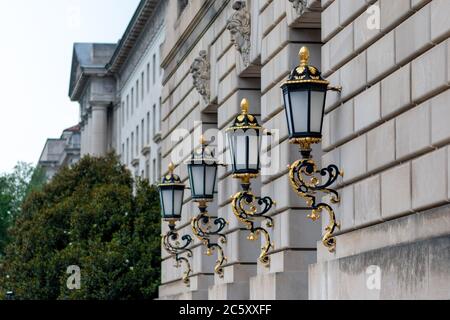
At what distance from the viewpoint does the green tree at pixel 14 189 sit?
104m

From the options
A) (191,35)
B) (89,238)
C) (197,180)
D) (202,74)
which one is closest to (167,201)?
(202,74)

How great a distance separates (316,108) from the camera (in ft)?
59.1

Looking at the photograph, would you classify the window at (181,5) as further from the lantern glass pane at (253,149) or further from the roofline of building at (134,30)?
the roofline of building at (134,30)

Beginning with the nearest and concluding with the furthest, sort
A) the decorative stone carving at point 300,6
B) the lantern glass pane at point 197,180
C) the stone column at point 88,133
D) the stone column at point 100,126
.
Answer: the decorative stone carving at point 300,6, the lantern glass pane at point 197,180, the stone column at point 100,126, the stone column at point 88,133

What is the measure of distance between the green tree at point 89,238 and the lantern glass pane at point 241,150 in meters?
29.8

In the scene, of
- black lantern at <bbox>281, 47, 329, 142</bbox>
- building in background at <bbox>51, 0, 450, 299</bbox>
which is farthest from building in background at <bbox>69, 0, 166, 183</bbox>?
black lantern at <bbox>281, 47, 329, 142</bbox>

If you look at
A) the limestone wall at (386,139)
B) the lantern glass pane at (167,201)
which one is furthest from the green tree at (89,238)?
the limestone wall at (386,139)

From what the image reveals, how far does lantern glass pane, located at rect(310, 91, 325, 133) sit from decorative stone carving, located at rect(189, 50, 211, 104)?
11377 millimetres

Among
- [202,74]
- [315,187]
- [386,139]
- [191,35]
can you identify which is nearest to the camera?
[386,139]

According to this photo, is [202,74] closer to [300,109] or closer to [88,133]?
[300,109]

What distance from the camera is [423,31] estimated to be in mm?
15711

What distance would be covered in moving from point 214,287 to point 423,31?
11987 millimetres

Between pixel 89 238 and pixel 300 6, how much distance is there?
108 feet

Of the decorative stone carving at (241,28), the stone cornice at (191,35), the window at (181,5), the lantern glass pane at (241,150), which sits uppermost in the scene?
the window at (181,5)
